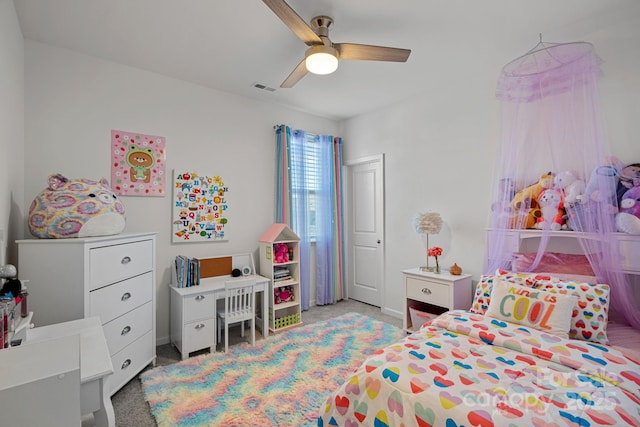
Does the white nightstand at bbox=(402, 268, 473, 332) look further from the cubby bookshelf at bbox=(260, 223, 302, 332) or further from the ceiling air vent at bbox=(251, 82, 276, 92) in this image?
the ceiling air vent at bbox=(251, 82, 276, 92)

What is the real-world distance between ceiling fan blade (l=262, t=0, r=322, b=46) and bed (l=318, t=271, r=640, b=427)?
6.59 ft

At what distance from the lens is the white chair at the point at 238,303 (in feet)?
9.45

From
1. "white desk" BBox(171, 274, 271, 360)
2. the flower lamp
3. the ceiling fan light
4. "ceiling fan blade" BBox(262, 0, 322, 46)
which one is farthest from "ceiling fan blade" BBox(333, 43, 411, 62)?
"white desk" BBox(171, 274, 271, 360)

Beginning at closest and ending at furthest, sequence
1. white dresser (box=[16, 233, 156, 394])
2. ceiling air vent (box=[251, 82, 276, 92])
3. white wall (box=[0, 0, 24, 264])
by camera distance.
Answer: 1. white wall (box=[0, 0, 24, 264])
2. white dresser (box=[16, 233, 156, 394])
3. ceiling air vent (box=[251, 82, 276, 92])

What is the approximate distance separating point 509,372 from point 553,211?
1.41 metres

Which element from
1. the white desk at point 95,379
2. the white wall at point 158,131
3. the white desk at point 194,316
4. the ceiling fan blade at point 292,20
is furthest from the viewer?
the white desk at point 194,316

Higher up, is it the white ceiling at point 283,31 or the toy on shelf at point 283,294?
the white ceiling at point 283,31

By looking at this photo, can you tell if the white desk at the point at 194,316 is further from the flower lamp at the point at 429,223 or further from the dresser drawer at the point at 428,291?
the flower lamp at the point at 429,223

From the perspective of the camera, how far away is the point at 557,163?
218 centimetres

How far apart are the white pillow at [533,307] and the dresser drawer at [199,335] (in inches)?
95.0

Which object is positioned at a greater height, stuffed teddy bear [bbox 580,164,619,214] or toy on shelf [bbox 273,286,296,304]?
stuffed teddy bear [bbox 580,164,619,214]

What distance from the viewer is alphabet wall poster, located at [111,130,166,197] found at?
9.16ft

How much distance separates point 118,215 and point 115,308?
0.70 m

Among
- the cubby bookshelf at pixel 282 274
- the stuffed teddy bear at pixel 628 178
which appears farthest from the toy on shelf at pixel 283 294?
the stuffed teddy bear at pixel 628 178
